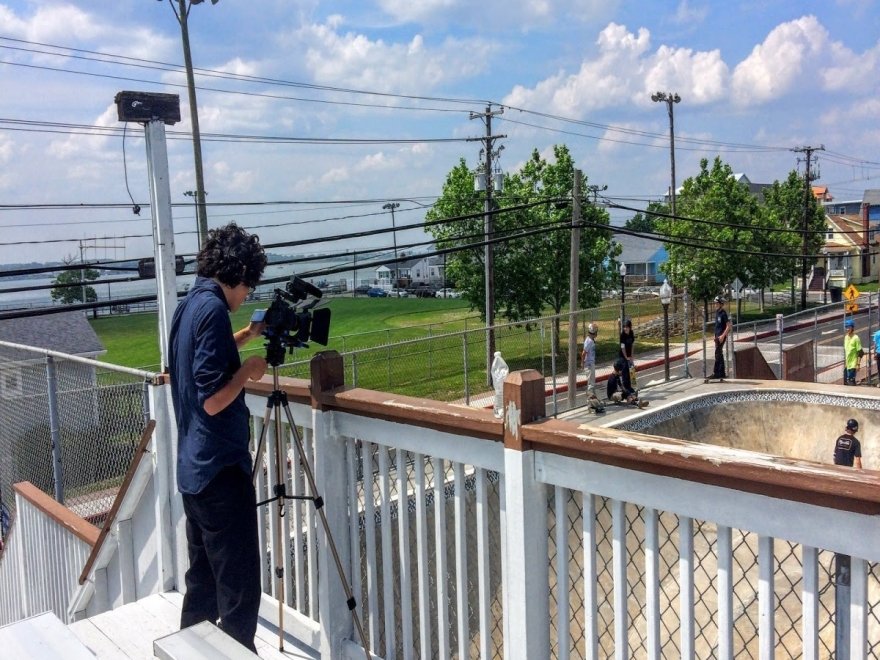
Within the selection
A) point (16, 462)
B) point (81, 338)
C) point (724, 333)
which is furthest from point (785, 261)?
point (16, 462)

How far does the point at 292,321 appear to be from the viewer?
296 cm

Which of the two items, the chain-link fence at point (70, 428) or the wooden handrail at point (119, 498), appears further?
the chain-link fence at point (70, 428)

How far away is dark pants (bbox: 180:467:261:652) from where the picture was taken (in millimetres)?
2980

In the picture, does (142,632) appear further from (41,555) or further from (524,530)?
(41,555)

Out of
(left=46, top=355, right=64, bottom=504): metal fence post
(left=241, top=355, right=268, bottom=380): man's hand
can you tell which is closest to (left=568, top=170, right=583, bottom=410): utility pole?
(left=46, top=355, right=64, bottom=504): metal fence post

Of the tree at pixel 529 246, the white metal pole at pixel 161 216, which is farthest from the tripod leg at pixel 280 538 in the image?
the tree at pixel 529 246

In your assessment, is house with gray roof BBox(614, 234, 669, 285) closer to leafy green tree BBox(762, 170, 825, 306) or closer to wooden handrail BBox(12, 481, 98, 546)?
leafy green tree BBox(762, 170, 825, 306)

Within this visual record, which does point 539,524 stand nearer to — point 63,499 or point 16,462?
point 63,499

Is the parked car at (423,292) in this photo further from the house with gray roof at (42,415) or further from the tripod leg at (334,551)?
the tripod leg at (334,551)

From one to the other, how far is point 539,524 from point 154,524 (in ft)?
8.82

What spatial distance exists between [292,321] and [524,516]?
1.23 m

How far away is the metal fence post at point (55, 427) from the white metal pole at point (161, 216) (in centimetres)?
226

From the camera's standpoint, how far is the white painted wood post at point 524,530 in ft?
7.73

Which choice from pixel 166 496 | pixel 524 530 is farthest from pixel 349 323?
pixel 524 530
